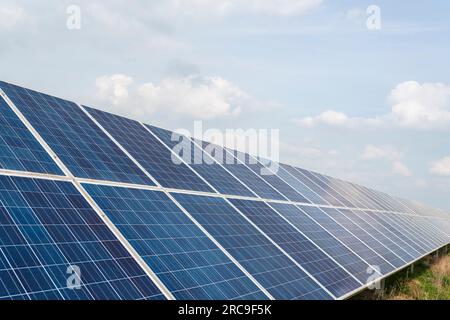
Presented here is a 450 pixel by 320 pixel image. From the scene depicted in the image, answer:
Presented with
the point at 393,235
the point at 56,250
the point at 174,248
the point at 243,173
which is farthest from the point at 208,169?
the point at 393,235

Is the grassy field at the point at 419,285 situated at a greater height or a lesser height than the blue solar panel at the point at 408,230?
lesser

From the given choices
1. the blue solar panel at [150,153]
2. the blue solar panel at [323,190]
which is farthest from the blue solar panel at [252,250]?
the blue solar panel at [323,190]

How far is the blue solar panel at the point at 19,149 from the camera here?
11992 millimetres

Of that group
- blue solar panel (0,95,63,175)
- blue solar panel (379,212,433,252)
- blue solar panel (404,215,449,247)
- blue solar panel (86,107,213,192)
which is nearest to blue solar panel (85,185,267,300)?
blue solar panel (0,95,63,175)

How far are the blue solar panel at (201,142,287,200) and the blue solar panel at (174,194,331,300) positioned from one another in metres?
5.18


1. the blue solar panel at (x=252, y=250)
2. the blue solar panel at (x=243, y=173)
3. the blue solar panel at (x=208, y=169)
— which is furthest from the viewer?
the blue solar panel at (x=243, y=173)

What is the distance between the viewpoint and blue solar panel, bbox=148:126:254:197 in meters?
20.0

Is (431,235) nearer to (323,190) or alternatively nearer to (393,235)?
(393,235)

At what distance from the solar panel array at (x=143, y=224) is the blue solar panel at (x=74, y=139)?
0.06 metres

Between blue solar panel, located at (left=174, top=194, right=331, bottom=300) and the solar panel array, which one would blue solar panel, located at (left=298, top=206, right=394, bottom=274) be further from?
blue solar panel, located at (left=174, top=194, right=331, bottom=300)

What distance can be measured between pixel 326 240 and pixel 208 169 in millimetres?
6154

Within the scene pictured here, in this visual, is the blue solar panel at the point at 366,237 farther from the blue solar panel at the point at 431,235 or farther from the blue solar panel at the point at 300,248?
the blue solar panel at the point at 431,235

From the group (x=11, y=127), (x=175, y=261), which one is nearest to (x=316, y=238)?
(x=175, y=261)
